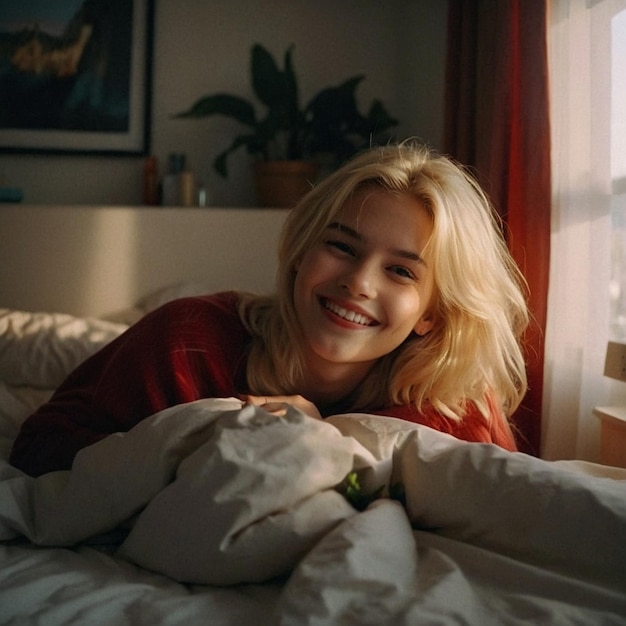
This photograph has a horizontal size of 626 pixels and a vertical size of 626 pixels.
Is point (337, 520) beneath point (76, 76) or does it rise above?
beneath

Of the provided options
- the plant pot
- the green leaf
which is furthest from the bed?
the green leaf

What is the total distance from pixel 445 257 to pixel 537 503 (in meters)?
0.57

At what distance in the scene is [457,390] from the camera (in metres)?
1.31

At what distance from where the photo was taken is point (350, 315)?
124 centimetres

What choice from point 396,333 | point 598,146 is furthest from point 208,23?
point 396,333

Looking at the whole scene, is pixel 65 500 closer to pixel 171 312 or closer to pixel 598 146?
pixel 171 312

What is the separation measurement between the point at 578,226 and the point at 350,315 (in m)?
1.02

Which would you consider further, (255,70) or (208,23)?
(208,23)

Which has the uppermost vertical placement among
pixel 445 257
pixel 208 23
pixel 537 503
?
pixel 208 23

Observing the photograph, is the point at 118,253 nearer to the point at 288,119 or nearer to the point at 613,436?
the point at 288,119

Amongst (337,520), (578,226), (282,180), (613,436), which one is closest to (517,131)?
(578,226)

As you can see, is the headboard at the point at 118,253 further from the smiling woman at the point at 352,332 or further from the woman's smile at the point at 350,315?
the woman's smile at the point at 350,315

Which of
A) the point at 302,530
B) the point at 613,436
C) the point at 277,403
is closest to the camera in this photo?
the point at 302,530

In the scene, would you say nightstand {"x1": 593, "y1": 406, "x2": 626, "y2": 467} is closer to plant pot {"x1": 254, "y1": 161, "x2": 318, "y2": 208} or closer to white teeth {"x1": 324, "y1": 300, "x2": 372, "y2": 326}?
white teeth {"x1": 324, "y1": 300, "x2": 372, "y2": 326}
